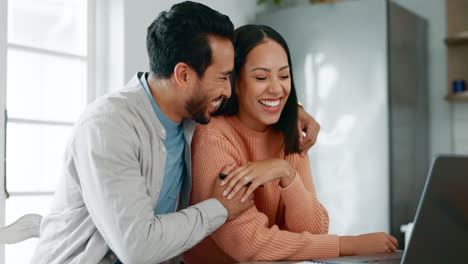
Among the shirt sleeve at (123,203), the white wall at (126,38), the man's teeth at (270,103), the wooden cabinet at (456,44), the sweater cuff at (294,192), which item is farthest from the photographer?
the wooden cabinet at (456,44)

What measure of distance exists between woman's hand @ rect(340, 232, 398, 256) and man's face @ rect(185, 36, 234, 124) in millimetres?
494

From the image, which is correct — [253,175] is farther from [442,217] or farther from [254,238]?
[442,217]

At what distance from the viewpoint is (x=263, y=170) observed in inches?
61.5

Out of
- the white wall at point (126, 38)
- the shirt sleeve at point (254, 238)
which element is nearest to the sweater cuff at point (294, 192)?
the shirt sleeve at point (254, 238)

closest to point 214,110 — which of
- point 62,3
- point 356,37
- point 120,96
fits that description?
point 120,96

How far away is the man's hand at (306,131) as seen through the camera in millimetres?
1887

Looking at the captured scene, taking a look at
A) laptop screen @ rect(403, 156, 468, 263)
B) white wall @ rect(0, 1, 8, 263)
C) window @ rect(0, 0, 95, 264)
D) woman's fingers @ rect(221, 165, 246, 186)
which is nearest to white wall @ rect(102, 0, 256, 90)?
Answer: window @ rect(0, 0, 95, 264)

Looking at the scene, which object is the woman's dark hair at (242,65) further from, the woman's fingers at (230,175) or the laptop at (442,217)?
the laptop at (442,217)

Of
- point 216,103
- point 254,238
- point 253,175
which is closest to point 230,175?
point 253,175

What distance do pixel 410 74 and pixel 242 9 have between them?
1.07m

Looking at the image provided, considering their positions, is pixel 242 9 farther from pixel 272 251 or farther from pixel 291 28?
pixel 272 251

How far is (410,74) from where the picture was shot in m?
3.42

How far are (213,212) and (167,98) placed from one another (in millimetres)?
326

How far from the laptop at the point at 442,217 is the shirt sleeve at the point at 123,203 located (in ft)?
1.67
